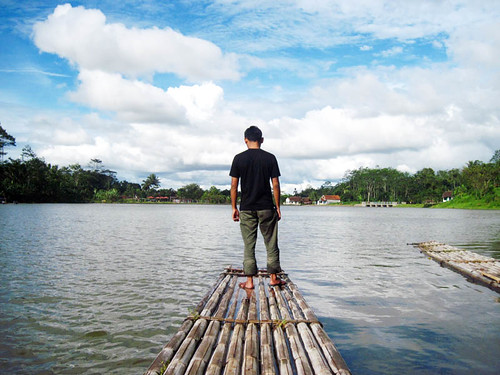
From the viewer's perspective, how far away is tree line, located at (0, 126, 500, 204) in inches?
3615

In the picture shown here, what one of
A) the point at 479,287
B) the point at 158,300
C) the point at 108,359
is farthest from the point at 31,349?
the point at 479,287

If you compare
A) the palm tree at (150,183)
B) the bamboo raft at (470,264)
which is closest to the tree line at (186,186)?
the palm tree at (150,183)

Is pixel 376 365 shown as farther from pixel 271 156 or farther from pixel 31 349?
pixel 31 349

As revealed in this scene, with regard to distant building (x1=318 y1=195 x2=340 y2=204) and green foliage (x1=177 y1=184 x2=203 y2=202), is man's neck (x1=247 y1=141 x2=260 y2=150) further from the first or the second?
green foliage (x1=177 y1=184 x2=203 y2=202)

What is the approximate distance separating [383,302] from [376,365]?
344 cm

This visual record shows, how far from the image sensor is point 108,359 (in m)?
4.89

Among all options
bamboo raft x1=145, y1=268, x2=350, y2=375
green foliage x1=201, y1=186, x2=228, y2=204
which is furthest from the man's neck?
green foliage x1=201, y1=186, x2=228, y2=204

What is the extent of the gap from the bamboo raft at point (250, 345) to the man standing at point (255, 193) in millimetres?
1287

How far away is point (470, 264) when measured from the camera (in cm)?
1200

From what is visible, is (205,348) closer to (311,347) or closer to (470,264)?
(311,347)

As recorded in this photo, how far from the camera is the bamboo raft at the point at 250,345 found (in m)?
3.68

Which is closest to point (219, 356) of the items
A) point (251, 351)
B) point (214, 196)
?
point (251, 351)

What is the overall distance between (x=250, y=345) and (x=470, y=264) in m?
10.8

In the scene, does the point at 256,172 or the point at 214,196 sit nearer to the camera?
the point at 256,172
